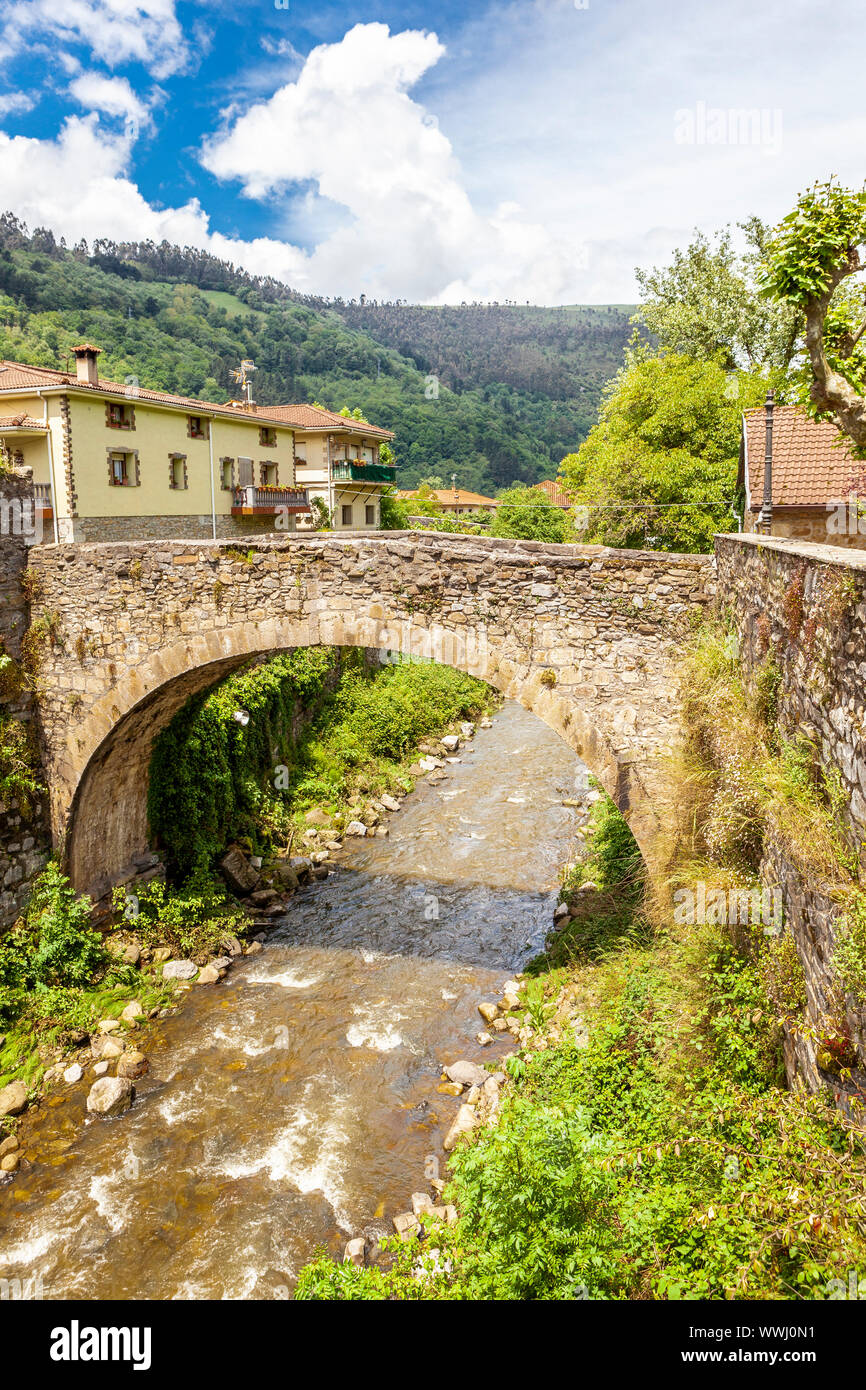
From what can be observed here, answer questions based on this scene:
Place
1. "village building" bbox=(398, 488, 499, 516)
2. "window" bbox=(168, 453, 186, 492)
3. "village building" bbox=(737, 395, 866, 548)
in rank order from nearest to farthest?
"village building" bbox=(737, 395, 866, 548) → "window" bbox=(168, 453, 186, 492) → "village building" bbox=(398, 488, 499, 516)

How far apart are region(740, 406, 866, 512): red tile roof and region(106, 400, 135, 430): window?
1601cm

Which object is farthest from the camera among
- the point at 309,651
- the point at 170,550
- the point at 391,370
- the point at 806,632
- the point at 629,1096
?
the point at 391,370

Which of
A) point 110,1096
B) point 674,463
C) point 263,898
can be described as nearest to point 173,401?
point 674,463

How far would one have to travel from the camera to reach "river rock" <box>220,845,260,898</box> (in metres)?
12.9

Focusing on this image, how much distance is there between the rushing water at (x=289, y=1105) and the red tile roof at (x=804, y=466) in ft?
23.1

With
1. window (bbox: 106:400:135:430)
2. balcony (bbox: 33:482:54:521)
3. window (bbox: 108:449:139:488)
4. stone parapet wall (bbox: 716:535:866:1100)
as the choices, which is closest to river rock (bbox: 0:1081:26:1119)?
stone parapet wall (bbox: 716:535:866:1100)

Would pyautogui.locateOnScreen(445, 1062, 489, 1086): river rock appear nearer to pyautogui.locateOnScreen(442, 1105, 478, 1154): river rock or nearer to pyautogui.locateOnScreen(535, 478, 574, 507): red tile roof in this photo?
pyautogui.locateOnScreen(442, 1105, 478, 1154): river rock

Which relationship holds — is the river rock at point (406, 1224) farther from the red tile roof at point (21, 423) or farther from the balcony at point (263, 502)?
the balcony at point (263, 502)

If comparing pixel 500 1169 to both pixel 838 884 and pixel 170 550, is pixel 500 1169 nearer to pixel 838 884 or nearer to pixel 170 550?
pixel 838 884

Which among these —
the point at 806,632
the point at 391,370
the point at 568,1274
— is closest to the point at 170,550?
the point at 806,632

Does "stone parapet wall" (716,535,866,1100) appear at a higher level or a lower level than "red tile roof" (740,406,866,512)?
lower

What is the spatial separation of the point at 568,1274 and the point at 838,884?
249 centimetres

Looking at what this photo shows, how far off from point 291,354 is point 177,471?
5586cm

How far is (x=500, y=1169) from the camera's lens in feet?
15.3
